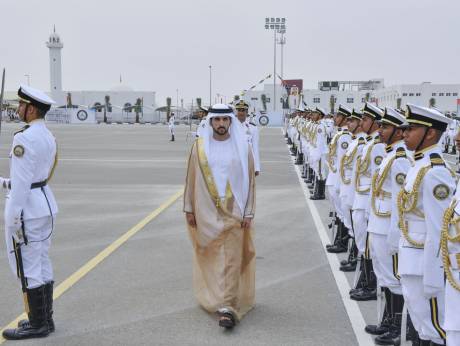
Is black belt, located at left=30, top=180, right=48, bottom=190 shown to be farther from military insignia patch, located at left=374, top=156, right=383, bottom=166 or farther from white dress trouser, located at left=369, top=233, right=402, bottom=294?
military insignia patch, located at left=374, top=156, right=383, bottom=166

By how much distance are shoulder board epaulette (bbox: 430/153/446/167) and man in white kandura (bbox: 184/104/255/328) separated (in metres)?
2.21

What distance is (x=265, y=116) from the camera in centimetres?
7012

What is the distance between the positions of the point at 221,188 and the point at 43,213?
1.68 meters

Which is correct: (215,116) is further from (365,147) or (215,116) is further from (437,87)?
(437,87)

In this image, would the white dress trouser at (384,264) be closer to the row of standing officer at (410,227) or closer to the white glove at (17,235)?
the row of standing officer at (410,227)

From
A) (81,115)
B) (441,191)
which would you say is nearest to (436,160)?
(441,191)

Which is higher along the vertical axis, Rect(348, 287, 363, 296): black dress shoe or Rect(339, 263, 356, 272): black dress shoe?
Rect(348, 287, 363, 296): black dress shoe

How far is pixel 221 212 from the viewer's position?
5.59m

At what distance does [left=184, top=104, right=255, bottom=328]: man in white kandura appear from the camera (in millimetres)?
5500

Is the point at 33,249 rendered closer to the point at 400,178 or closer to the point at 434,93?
the point at 400,178

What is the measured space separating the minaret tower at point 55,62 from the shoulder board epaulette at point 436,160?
409 feet

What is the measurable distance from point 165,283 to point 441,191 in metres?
3.77

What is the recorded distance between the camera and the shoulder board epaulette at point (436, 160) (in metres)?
3.75

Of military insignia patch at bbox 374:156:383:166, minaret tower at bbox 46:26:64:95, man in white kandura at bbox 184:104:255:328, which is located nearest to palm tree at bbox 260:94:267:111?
minaret tower at bbox 46:26:64:95
